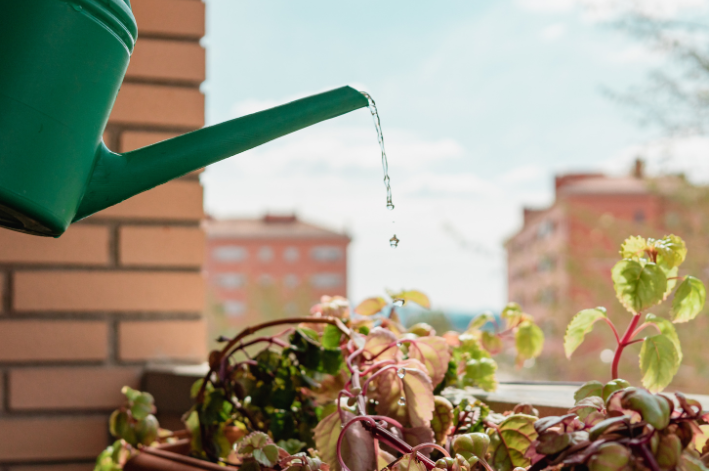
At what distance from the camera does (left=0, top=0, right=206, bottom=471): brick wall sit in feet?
2.89

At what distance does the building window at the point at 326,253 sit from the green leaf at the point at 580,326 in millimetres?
32632

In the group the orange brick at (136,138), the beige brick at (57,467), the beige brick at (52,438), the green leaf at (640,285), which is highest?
the orange brick at (136,138)

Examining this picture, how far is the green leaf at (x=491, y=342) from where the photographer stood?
718 millimetres

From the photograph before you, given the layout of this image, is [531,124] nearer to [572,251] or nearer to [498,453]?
[572,251]

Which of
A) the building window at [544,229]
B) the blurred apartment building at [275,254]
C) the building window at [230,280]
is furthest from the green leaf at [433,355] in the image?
the building window at [230,280]

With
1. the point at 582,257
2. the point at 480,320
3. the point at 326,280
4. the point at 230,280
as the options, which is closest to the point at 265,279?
the point at 230,280

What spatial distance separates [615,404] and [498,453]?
0.46ft

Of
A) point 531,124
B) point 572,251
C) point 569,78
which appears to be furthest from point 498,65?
point 572,251

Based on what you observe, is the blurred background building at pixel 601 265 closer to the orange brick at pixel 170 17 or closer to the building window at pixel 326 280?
the orange brick at pixel 170 17

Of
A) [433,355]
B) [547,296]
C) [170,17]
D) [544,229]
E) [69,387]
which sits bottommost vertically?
[547,296]

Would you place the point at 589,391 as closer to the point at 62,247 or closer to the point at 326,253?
the point at 62,247

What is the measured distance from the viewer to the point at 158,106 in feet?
3.14

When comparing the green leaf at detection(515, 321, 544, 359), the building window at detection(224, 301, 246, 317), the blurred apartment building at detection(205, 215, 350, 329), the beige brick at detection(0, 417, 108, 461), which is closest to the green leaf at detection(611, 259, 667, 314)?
the green leaf at detection(515, 321, 544, 359)

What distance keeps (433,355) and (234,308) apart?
34136 millimetres
